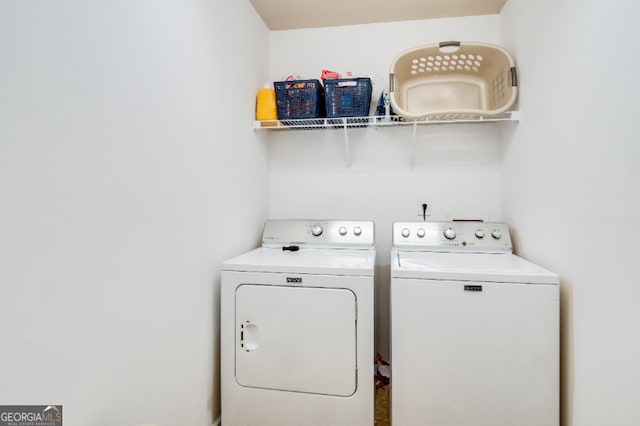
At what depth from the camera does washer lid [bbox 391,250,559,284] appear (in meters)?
1.35

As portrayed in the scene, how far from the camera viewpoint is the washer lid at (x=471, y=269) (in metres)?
1.35

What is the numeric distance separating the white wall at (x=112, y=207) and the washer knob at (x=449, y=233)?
132cm

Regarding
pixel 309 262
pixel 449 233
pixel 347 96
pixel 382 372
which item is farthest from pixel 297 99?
pixel 382 372

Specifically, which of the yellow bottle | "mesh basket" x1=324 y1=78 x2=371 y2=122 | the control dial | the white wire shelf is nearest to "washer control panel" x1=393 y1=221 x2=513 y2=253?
the control dial

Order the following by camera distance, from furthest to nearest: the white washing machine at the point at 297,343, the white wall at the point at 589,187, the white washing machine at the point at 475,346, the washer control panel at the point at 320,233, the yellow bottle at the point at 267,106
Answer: the yellow bottle at the point at 267,106, the washer control panel at the point at 320,233, the white washing machine at the point at 297,343, the white washing machine at the point at 475,346, the white wall at the point at 589,187

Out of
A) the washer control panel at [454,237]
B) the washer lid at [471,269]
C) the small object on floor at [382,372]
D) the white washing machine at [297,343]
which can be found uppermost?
the washer control panel at [454,237]

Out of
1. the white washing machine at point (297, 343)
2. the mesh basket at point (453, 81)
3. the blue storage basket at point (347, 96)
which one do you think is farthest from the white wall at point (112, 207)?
the mesh basket at point (453, 81)

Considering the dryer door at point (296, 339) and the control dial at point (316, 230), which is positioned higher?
the control dial at point (316, 230)

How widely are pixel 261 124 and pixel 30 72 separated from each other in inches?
55.7

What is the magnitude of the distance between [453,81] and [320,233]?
1.43m

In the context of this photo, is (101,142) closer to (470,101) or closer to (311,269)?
(311,269)

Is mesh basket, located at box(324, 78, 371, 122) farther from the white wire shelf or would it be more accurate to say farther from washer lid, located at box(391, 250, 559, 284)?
washer lid, located at box(391, 250, 559, 284)

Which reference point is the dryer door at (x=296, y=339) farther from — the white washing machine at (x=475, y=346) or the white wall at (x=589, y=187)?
the white wall at (x=589, y=187)

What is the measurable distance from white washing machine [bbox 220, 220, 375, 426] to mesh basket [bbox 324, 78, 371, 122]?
3.38ft
